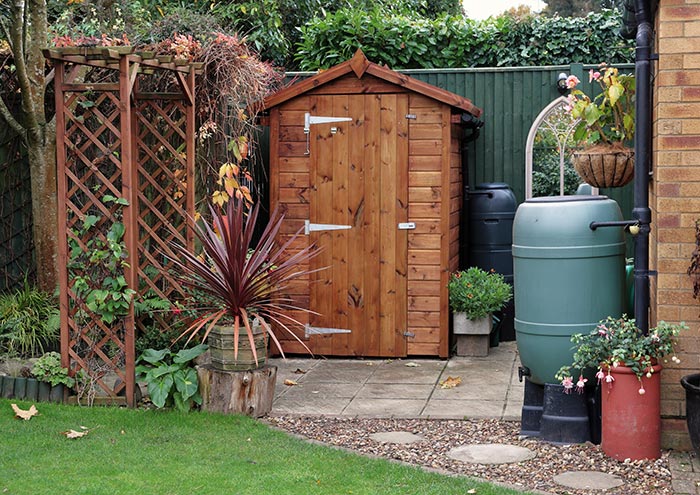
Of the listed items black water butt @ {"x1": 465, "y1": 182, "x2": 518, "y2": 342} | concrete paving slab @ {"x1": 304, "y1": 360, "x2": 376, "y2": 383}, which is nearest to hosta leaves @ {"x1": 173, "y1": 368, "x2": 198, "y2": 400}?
concrete paving slab @ {"x1": 304, "y1": 360, "x2": 376, "y2": 383}

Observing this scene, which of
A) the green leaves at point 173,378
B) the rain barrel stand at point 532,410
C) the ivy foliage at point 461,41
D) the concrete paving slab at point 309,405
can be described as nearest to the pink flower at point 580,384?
the rain barrel stand at point 532,410

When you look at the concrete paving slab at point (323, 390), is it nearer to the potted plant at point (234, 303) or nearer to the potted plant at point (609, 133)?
the potted plant at point (234, 303)

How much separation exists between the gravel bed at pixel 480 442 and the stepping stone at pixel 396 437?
0.04m

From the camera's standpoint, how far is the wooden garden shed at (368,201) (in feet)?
24.5

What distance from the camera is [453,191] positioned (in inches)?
306

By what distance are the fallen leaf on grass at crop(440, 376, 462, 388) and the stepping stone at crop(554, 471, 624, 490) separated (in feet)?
6.49

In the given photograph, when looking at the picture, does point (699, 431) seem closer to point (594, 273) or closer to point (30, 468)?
point (594, 273)

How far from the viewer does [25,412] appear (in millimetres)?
5520

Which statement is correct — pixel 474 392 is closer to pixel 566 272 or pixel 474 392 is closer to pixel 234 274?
pixel 566 272

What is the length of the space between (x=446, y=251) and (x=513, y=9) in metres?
21.6

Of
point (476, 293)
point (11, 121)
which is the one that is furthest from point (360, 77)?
point (11, 121)

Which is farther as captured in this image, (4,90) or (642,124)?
(4,90)

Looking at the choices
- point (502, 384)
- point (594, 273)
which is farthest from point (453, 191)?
point (594, 273)

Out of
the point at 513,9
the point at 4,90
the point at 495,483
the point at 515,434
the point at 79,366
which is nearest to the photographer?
the point at 495,483
